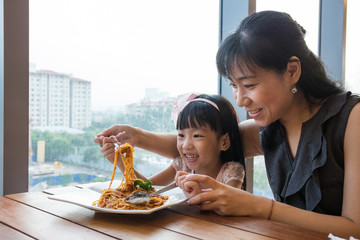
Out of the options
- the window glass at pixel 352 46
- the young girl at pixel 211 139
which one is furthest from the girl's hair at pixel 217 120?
the window glass at pixel 352 46

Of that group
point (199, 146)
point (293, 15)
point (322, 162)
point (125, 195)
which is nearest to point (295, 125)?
point (322, 162)

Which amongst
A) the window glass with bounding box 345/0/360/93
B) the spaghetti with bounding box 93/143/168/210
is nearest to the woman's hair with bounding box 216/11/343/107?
the spaghetti with bounding box 93/143/168/210

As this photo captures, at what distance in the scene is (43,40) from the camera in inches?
70.5

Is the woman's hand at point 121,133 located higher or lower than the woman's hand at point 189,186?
higher

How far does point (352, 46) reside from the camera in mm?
3465

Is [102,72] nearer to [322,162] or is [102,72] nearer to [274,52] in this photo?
[274,52]

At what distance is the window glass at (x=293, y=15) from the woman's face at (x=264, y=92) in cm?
121

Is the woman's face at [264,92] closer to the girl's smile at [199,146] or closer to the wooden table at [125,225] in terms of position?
the girl's smile at [199,146]

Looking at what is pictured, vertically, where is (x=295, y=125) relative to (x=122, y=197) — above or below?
above

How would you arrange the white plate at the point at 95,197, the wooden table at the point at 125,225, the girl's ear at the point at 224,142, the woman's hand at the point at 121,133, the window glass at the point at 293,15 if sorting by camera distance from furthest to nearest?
the window glass at the point at 293,15 < the girl's ear at the point at 224,142 < the woman's hand at the point at 121,133 < the white plate at the point at 95,197 < the wooden table at the point at 125,225

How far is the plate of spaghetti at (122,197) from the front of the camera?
108 centimetres

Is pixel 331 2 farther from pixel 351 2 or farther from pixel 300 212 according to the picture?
pixel 300 212

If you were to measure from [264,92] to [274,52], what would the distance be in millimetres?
160

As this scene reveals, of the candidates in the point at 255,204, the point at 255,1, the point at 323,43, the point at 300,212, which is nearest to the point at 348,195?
the point at 300,212
